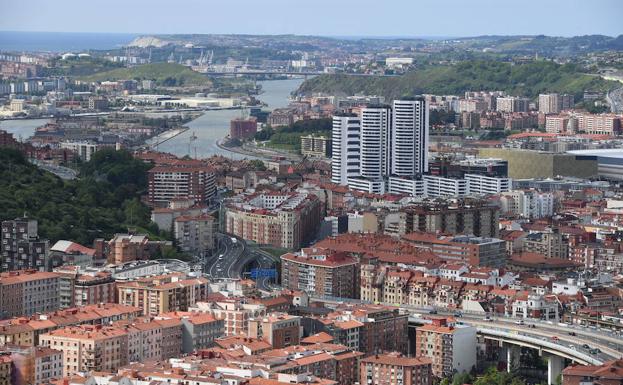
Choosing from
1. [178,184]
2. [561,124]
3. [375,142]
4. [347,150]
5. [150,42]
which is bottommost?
[150,42]

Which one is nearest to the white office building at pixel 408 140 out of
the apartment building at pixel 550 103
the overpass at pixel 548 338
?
the overpass at pixel 548 338

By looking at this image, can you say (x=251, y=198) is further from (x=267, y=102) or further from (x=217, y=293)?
(x=267, y=102)

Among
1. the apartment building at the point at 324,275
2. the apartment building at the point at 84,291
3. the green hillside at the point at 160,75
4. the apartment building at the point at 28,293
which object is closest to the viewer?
the apartment building at the point at 28,293

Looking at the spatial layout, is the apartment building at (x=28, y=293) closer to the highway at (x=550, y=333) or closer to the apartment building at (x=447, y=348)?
the highway at (x=550, y=333)

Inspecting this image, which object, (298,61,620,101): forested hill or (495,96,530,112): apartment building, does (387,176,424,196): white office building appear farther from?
(298,61,620,101): forested hill

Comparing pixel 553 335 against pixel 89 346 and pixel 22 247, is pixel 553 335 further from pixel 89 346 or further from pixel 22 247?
pixel 22 247

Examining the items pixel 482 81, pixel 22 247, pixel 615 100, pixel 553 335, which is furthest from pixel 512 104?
pixel 553 335

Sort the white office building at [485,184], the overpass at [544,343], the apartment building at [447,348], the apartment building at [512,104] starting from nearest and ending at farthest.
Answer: the overpass at [544,343] < the apartment building at [447,348] < the white office building at [485,184] < the apartment building at [512,104]
